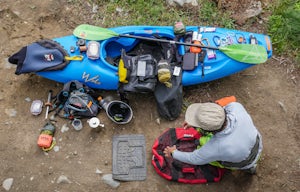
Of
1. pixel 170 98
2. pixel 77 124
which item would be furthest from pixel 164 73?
pixel 77 124

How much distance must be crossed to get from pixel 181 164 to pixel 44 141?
185cm

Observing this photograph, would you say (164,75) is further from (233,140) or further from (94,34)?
(233,140)

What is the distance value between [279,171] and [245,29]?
235cm

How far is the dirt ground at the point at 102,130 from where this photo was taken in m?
4.74

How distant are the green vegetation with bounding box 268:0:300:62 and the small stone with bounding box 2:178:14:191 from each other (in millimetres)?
4356

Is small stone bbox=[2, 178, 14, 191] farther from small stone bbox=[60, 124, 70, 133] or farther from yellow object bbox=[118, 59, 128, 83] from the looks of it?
yellow object bbox=[118, 59, 128, 83]

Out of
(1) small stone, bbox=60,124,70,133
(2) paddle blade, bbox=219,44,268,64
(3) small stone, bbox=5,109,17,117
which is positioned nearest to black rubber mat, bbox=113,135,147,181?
(1) small stone, bbox=60,124,70,133

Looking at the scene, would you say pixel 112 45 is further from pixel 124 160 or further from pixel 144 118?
pixel 124 160

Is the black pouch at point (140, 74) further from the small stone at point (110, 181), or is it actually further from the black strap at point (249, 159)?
the black strap at point (249, 159)

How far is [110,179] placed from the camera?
187 inches

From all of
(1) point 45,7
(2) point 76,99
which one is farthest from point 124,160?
(1) point 45,7

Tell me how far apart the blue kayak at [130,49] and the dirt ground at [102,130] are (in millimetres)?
395

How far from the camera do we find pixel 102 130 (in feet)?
16.5

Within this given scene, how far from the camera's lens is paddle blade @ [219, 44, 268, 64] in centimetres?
496
